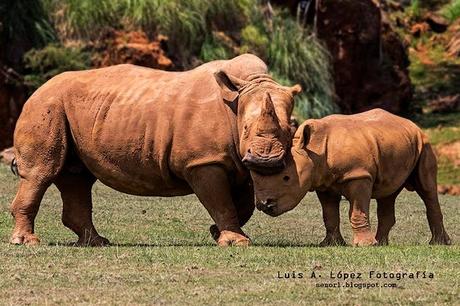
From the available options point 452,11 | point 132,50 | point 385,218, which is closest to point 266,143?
point 385,218

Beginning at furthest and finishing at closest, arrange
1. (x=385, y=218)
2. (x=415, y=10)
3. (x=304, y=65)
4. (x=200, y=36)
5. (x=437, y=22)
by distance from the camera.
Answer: (x=415, y=10)
(x=437, y=22)
(x=304, y=65)
(x=200, y=36)
(x=385, y=218)

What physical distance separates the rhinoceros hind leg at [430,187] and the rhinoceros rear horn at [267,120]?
121 inches

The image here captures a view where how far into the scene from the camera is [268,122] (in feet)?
41.3

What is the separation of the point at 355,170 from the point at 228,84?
5.75 ft

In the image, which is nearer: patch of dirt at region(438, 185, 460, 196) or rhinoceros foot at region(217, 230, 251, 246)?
rhinoceros foot at region(217, 230, 251, 246)

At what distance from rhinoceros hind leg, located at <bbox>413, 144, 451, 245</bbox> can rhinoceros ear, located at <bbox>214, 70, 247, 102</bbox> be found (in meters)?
2.86

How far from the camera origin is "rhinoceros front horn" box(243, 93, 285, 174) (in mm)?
12602

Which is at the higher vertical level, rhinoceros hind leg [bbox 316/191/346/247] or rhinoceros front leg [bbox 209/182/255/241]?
rhinoceros front leg [bbox 209/182/255/241]

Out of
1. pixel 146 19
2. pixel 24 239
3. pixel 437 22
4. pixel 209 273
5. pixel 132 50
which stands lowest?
pixel 437 22

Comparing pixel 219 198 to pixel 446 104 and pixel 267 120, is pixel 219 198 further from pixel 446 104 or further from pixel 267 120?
pixel 446 104

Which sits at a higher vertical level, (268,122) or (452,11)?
(268,122)

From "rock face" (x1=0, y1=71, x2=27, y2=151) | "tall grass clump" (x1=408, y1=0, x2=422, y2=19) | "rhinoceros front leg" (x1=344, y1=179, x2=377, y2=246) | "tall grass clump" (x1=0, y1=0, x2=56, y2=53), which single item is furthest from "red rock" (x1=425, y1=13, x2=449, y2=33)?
"rhinoceros front leg" (x1=344, y1=179, x2=377, y2=246)

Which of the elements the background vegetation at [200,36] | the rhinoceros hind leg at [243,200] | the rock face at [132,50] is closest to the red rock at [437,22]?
the background vegetation at [200,36]

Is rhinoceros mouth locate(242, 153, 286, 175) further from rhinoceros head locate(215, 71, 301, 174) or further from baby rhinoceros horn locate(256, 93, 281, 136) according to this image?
baby rhinoceros horn locate(256, 93, 281, 136)
